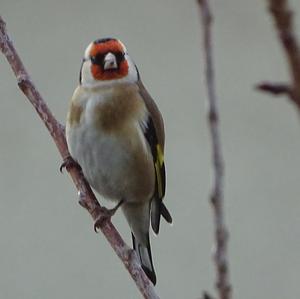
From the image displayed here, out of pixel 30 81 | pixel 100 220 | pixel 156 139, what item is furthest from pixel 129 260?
pixel 156 139

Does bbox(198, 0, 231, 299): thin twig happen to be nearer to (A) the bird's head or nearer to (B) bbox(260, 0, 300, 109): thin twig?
(B) bbox(260, 0, 300, 109): thin twig

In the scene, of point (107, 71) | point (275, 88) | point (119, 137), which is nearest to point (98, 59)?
point (107, 71)

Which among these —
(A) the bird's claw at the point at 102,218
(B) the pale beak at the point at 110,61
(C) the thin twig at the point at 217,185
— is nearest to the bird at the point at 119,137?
(B) the pale beak at the point at 110,61

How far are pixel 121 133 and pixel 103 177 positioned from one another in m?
0.14

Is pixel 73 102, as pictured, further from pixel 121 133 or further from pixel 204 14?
pixel 204 14

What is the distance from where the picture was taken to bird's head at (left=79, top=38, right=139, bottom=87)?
6.78 feet

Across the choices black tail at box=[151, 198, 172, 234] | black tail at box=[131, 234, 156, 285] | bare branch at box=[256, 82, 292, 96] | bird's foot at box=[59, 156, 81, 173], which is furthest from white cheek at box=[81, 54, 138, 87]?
bare branch at box=[256, 82, 292, 96]

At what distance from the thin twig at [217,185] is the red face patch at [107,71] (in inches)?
59.9

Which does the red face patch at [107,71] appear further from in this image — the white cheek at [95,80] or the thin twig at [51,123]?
the thin twig at [51,123]

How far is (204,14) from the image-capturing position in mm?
517

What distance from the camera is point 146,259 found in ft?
7.13

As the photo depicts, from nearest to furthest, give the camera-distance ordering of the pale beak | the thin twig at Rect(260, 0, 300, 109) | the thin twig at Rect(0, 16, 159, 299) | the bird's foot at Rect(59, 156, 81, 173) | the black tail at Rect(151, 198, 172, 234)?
the thin twig at Rect(260, 0, 300, 109) < the thin twig at Rect(0, 16, 159, 299) < the bird's foot at Rect(59, 156, 81, 173) < the pale beak < the black tail at Rect(151, 198, 172, 234)

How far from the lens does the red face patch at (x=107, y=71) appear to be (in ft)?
6.77

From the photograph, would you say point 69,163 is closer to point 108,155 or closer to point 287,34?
point 108,155
